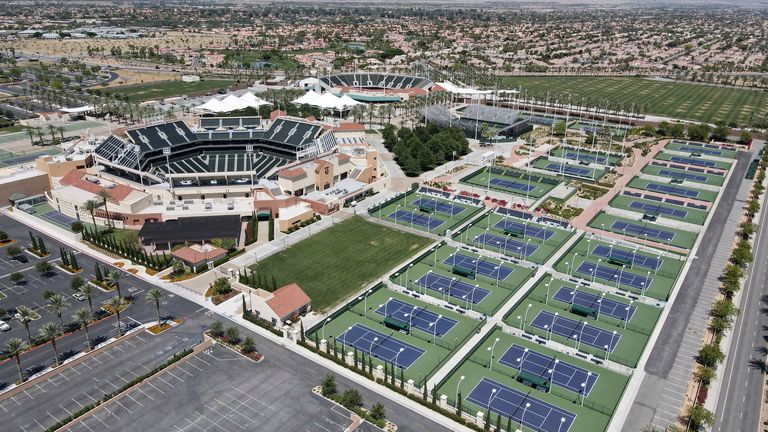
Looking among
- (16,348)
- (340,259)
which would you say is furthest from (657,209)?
(16,348)

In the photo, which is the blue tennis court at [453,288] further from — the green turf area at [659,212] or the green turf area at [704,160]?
the green turf area at [704,160]

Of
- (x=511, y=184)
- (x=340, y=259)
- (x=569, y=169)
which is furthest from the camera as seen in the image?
(x=569, y=169)

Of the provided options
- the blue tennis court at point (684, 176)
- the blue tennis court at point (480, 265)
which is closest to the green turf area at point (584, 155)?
the blue tennis court at point (684, 176)

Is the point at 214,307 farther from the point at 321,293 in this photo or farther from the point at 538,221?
the point at 538,221

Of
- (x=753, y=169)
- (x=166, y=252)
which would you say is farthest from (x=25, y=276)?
(x=753, y=169)

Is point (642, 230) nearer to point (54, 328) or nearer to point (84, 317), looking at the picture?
point (84, 317)

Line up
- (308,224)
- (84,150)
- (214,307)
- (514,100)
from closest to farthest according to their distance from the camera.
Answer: (214,307) → (308,224) → (84,150) → (514,100)
